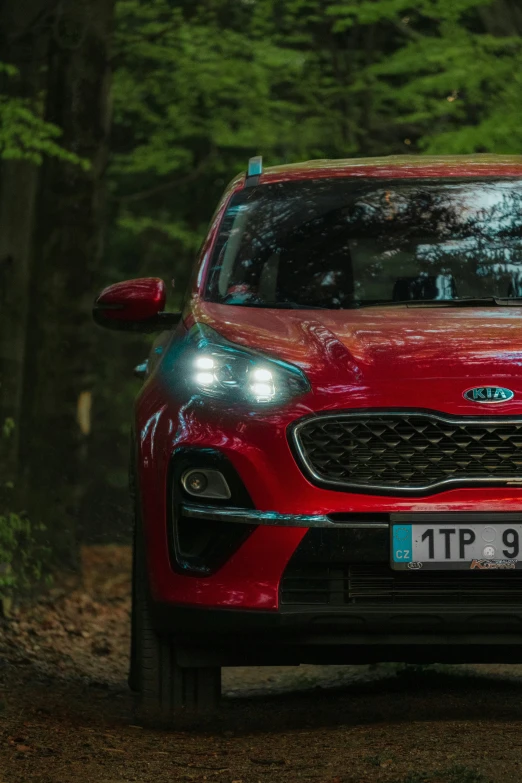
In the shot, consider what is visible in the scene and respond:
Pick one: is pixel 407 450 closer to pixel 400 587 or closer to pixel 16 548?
pixel 400 587

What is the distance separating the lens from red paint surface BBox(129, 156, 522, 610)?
4824mm

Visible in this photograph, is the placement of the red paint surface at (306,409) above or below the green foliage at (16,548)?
above

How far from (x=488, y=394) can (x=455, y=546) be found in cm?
51

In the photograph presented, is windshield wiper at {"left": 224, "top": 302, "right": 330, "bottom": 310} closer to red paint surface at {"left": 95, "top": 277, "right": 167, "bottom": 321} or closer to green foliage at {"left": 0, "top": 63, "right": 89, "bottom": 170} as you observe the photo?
red paint surface at {"left": 95, "top": 277, "right": 167, "bottom": 321}

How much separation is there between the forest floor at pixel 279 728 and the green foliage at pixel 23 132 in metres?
4.33

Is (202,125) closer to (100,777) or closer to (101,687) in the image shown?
(101,687)

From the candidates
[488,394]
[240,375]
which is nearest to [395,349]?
[488,394]

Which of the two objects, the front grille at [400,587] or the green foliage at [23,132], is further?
the green foliage at [23,132]

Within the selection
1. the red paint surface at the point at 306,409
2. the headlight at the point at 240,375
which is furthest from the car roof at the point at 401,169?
the headlight at the point at 240,375

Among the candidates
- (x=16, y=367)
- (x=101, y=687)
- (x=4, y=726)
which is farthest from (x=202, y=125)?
(x=4, y=726)

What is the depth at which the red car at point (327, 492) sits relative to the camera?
4.81 metres

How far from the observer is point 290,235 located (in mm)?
6336

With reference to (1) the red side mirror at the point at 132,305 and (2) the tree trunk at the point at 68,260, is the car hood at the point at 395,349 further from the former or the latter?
(2) the tree trunk at the point at 68,260

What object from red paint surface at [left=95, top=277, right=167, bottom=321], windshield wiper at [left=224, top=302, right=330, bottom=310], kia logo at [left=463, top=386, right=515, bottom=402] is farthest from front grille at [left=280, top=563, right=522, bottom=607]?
red paint surface at [left=95, top=277, right=167, bottom=321]
